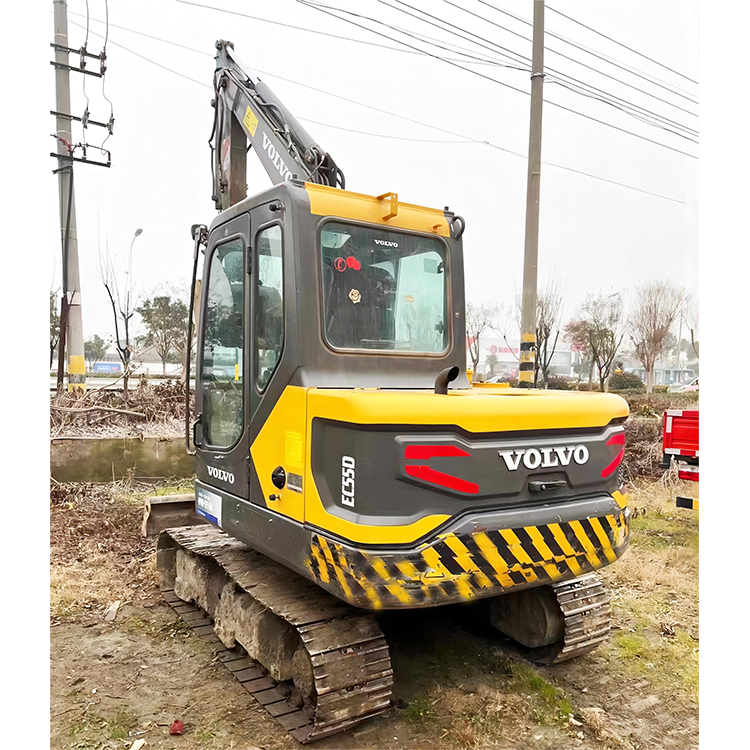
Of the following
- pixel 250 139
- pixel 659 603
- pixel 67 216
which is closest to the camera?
pixel 250 139

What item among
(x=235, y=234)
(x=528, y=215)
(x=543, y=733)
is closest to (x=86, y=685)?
(x=543, y=733)

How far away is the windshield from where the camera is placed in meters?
3.43

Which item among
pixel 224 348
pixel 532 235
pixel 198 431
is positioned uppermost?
pixel 532 235

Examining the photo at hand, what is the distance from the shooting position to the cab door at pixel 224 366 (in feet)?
12.4

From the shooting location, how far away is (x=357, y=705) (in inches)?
121

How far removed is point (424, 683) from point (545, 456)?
1.62m

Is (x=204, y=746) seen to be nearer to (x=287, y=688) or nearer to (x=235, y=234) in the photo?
(x=287, y=688)

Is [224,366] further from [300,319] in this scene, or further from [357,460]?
[357,460]

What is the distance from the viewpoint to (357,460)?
9.26 feet

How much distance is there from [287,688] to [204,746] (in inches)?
22.8

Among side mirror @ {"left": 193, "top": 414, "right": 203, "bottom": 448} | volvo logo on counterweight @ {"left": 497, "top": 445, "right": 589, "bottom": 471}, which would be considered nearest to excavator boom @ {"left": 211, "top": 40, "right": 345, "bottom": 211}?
side mirror @ {"left": 193, "top": 414, "right": 203, "bottom": 448}

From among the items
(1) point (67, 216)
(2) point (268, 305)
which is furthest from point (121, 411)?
(2) point (268, 305)

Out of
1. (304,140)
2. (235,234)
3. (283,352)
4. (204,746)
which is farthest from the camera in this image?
(304,140)

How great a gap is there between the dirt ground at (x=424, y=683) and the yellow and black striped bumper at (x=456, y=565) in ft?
2.76
